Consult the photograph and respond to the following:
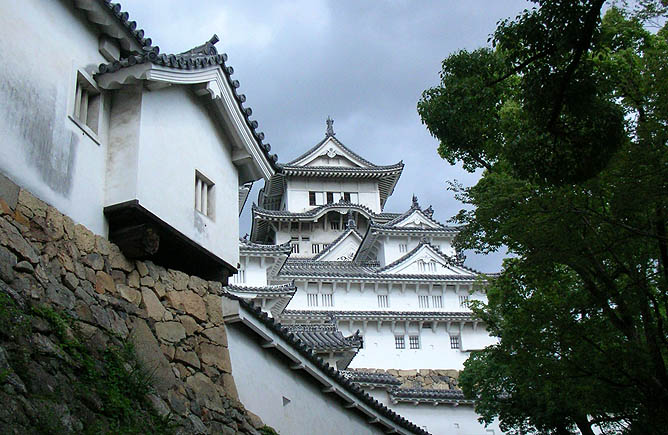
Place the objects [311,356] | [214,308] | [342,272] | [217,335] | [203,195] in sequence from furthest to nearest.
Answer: [342,272], [311,356], [203,195], [214,308], [217,335]

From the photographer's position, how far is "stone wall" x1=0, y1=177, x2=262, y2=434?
8.70 meters

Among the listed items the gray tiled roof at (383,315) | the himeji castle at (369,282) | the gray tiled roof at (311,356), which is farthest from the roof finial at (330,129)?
the gray tiled roof at (311,356)

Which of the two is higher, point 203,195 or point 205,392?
point 203,195

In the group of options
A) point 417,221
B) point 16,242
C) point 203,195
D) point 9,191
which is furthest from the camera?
point 417,221

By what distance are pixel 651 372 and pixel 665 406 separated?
2.19ft

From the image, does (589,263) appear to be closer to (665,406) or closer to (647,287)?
(647,287)

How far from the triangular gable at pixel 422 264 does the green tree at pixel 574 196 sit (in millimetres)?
28323

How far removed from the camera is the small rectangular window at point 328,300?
140ft

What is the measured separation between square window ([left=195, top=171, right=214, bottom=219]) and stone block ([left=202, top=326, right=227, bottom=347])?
2028 mm

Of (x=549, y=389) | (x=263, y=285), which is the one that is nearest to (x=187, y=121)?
(x=549, y=389)

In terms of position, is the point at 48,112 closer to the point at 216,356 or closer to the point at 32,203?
the point at 32,203

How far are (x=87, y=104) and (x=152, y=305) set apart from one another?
328 centimetres

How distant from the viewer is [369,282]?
4331 cm

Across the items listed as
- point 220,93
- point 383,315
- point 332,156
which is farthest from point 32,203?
point 332,156
